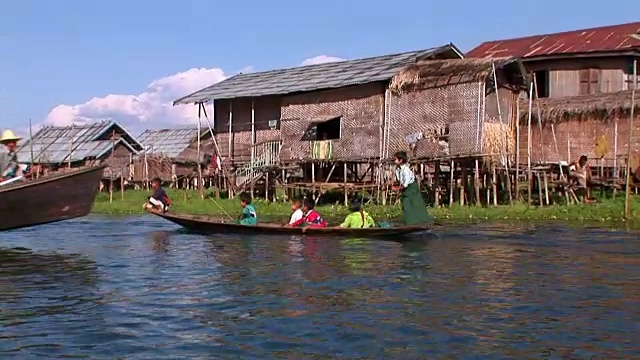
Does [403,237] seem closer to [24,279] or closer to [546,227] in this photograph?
[546,227]

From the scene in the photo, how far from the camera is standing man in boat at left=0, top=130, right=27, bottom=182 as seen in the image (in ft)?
44.0

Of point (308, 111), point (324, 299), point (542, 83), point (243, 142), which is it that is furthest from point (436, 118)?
point (324, 299)

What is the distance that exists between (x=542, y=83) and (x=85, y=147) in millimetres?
22860

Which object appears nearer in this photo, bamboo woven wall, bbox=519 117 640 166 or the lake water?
the lake water

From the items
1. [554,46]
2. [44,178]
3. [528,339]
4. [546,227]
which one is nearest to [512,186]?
[546,227]

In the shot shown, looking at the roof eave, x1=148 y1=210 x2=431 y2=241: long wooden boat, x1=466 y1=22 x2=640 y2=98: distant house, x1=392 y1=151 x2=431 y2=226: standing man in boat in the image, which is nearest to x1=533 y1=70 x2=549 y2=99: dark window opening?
x1=466 y1=22 x2=640 y2=98: distant house

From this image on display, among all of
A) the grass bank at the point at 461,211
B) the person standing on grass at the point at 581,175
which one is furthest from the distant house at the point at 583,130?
the grass bank at the point at 461,211

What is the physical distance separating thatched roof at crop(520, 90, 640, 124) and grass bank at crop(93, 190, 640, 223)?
3063 millimetres

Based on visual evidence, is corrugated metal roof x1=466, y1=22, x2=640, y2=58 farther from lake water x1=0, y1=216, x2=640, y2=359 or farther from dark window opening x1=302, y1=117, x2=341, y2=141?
lake water x1=0, y1=216, x2=640, y2=359

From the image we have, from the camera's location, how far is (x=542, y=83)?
28766 millimetres

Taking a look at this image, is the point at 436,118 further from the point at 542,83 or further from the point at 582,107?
the point at 542,83

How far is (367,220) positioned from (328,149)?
11623 mm

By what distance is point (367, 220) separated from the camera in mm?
14938

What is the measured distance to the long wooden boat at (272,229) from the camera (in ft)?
46.6
